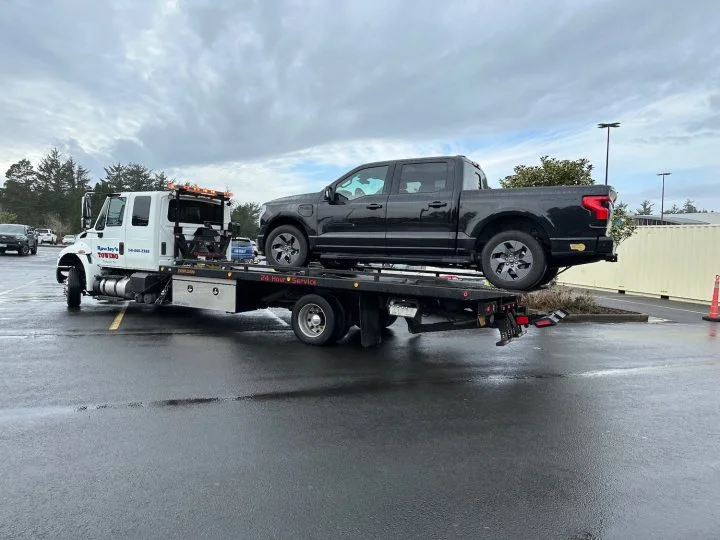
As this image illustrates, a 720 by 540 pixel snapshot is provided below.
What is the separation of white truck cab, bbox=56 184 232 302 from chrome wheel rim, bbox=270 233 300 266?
2805 mm

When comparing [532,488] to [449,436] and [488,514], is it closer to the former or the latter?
[488,514]

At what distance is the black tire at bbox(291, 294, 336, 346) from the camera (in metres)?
8.21

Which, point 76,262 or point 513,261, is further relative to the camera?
point 76,262

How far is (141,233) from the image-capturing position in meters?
10.6

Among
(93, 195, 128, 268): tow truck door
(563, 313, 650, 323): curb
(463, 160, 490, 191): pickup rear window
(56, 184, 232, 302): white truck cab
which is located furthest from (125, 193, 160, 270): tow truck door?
(563, 313, 650, 323): curb

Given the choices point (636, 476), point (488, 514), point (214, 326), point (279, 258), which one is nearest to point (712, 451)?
point (636, 476)

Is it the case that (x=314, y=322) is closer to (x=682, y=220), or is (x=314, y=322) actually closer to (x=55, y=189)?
(x=682, y=220)

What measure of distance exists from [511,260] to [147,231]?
7.13m

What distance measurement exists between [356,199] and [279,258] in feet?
5.73

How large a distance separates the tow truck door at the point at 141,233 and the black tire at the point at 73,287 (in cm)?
177

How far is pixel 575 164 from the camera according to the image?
13930 mm

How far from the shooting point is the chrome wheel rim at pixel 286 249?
8.54 meters

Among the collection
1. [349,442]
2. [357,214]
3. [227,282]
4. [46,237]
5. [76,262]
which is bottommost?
[349,442]

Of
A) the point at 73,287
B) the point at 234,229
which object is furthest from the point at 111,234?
the point at 234,229
